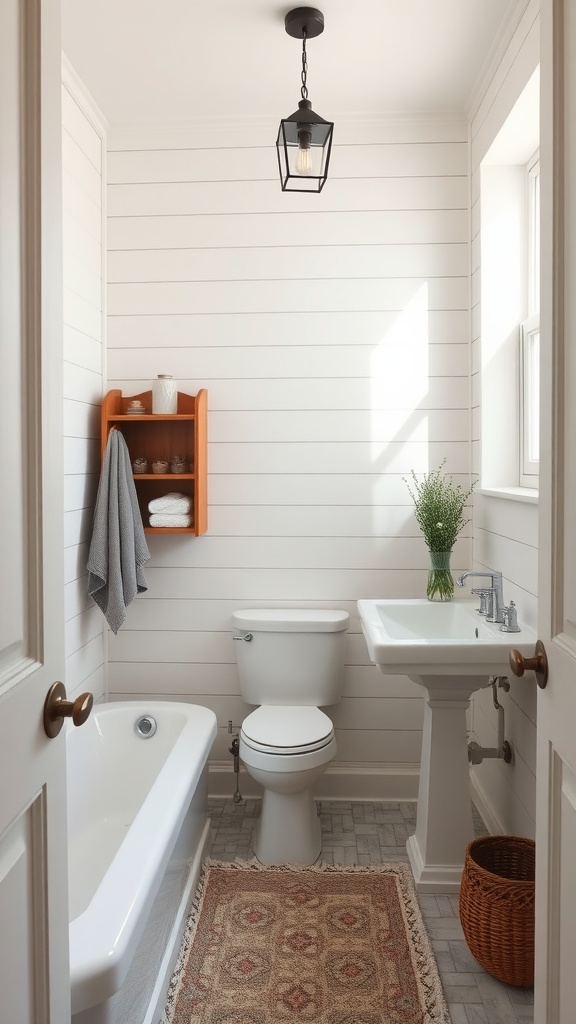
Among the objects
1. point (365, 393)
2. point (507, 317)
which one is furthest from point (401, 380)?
point (507, 317)

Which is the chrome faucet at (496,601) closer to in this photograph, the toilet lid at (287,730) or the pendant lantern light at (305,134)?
the toilet lid at (287,730)

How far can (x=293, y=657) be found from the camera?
2816 mm

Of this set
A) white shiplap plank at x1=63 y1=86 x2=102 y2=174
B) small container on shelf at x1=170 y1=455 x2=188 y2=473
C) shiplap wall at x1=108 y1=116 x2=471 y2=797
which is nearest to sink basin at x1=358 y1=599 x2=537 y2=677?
shiplap wall at x1=108 y1=116 x2=471 y2=797

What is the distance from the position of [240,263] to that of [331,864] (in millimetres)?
2290

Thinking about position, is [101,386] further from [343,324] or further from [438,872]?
[438,872]

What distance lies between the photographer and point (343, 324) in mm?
2930

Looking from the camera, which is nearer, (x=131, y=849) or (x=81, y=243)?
(x=131, y=849)

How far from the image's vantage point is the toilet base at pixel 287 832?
98.7 inches

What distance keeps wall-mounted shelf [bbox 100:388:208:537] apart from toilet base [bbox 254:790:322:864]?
3.39 feet

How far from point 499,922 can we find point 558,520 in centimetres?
127

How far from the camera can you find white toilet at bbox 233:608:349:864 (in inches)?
96.1

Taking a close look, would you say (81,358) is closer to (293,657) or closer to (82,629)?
(82,629)

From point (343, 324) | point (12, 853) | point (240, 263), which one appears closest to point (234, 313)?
point (240, 263)

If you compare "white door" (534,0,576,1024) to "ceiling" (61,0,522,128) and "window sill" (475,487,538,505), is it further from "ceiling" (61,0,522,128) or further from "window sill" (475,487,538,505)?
"ceiling" (61,0,522,128)
